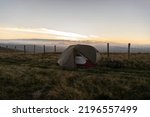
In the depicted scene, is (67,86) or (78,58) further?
(78,58)

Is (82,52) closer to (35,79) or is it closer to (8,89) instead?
(35,79)

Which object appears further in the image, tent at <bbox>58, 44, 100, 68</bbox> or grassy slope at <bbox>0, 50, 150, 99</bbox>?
tent at <bbox>58, 44, 100, 68</bbox>

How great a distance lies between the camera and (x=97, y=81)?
55.5ft

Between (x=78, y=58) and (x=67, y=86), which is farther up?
(x=78, y=58)

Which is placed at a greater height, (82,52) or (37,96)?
(82,52)

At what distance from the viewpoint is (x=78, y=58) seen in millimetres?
24031

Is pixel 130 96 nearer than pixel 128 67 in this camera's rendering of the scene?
Yes

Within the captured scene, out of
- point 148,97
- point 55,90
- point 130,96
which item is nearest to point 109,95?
point 130,96

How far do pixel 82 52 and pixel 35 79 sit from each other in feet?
25.1

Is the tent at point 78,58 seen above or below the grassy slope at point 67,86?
above

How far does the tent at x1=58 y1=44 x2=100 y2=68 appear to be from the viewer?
2366 cm

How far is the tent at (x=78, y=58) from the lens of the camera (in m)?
23.7

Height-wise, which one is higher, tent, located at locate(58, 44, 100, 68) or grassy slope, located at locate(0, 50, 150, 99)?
tent, located at locate(58, 44, 100, 68)

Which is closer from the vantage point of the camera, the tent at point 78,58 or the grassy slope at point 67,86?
the grassy slope at point 67,86
